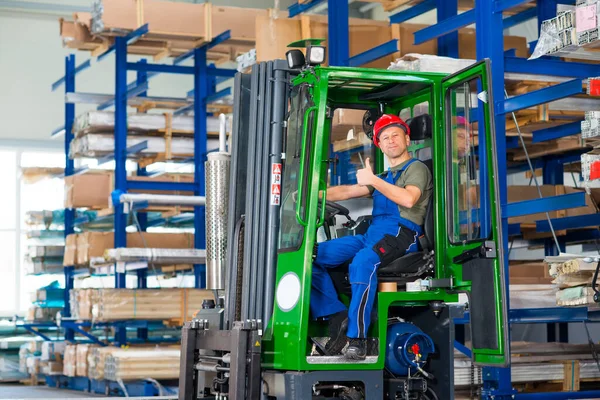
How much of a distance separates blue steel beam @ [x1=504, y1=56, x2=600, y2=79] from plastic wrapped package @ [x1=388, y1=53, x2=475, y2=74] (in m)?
0.41

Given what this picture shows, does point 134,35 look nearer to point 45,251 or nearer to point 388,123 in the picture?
point 45,251

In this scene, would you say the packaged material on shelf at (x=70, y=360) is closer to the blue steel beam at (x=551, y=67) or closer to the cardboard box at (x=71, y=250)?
the cardboard box at (x=71, y=250)

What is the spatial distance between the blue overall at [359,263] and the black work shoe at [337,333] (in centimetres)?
5

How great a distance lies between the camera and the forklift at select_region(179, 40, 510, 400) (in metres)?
5.54

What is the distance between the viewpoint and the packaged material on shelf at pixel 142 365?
11219 millimetres

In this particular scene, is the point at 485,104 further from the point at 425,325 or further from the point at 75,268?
the point at 75,268

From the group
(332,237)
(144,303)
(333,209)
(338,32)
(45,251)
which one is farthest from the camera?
(45,251)

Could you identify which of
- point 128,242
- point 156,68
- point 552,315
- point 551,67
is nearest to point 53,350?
point 128,242

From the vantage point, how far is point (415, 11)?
31.4 ft

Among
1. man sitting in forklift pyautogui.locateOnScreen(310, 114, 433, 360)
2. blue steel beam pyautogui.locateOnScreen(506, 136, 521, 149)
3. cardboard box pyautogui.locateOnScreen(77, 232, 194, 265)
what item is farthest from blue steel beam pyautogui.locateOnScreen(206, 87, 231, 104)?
man sitting in forklift pyautogui.locateOnScreen(310, 114, 433, 360)

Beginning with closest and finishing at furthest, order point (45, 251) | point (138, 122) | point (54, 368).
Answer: point (138, 122) < point (54, 368) < point (45, 251)

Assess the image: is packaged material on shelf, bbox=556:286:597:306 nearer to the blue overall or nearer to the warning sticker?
the blue overall

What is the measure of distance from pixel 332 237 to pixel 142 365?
18.3 feet

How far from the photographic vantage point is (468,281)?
18.9 feet
